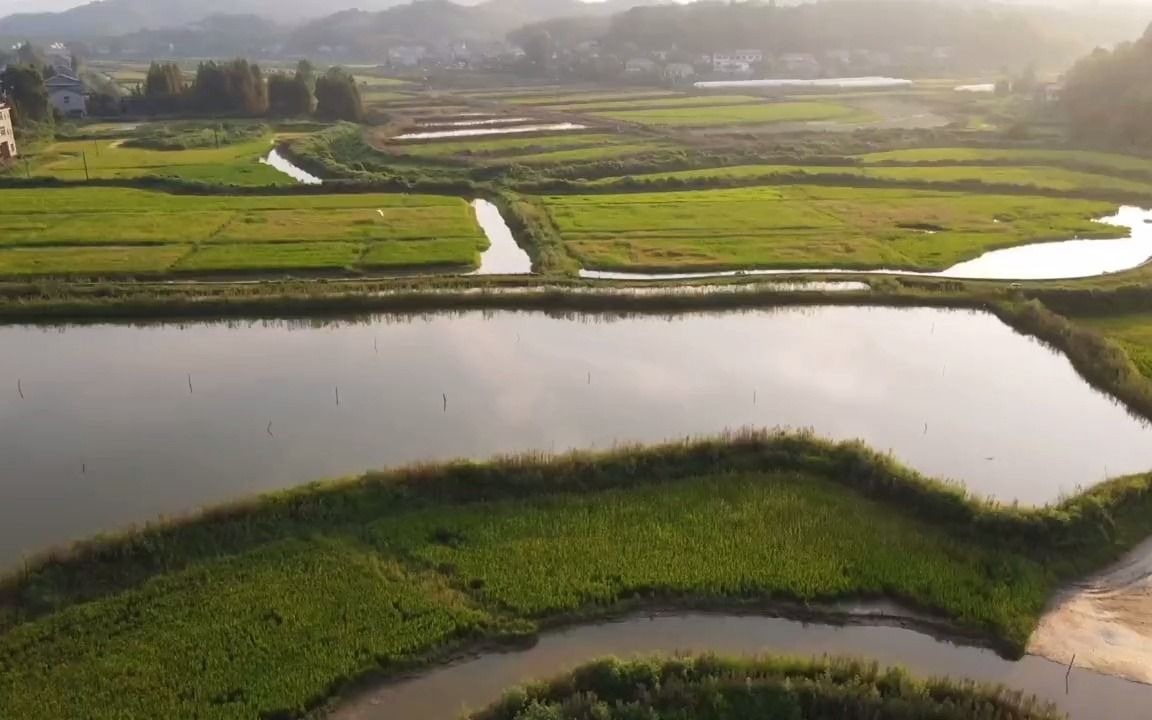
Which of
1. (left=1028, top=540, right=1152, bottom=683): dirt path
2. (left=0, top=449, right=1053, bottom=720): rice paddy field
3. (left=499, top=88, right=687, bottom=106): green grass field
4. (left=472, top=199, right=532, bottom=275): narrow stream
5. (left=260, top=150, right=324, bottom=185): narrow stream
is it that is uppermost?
(left=499, top=88, right=687, bottom=106): green grass field

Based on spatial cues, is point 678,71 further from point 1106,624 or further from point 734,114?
point 1106,624

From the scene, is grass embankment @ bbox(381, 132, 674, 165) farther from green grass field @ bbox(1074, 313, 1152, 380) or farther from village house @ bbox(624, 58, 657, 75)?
village house @ bbox(624, 58, 657, 75)

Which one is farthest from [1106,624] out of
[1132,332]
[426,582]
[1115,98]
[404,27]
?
[404,27]

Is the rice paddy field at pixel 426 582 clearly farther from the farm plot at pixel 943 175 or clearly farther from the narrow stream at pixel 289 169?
the narrow stream at pixel 289 169

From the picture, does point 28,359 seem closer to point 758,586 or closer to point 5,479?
point 5,479

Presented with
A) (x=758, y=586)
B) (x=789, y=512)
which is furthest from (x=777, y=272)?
(x=758, y=586)

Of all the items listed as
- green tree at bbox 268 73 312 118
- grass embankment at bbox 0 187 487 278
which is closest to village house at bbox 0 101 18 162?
grass embankment at bbox 0 187 487 278

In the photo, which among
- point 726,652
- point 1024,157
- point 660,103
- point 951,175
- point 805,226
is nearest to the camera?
point 726,652
